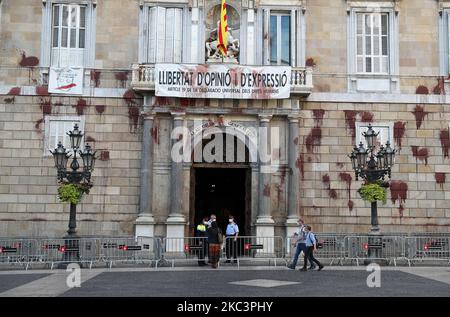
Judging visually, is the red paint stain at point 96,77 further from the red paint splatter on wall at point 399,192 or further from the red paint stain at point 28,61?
the red paint splatter on wall at point 399,192

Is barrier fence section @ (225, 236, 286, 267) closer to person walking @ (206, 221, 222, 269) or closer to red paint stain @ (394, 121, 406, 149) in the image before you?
person walking @ (206, 221, 222, 269)

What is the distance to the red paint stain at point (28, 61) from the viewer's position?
26875mm

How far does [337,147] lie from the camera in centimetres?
2717

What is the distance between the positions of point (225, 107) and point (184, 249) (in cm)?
620

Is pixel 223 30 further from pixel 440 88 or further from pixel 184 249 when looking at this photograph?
pixel 440 88

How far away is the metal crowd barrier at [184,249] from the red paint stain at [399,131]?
9605 millimetres

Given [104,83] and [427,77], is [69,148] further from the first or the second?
[427,77]

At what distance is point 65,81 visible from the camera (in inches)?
1054

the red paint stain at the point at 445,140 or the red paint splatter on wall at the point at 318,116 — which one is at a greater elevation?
the red paint splatter on wall at the point at 318,116

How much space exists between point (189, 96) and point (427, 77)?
1027 centimetres

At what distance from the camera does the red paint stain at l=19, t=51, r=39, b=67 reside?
2688 centimetres

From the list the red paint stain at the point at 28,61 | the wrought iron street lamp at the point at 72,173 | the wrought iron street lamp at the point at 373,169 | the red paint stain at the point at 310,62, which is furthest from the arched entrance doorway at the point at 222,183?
the red paint stain at the point at 28,61

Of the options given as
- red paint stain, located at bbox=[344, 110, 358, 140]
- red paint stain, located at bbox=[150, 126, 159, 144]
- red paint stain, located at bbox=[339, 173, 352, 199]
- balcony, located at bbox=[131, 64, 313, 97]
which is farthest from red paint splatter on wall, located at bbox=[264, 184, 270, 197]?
red paint stain, located at bbox=[150, 126, 159, 144]

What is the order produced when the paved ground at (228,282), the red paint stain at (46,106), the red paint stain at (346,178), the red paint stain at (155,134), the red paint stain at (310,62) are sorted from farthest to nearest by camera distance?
the red paint stain at (310,62) < the red paint stain at (346,178) < the red paint stain at (46,106) < the red paint stain at (155,134) < the paved ground at (228,282)
